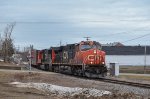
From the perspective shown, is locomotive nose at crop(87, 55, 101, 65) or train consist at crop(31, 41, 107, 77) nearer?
train consist at crop(31, 41, 107, 77)

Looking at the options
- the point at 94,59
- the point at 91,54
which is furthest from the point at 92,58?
the point at 91,54

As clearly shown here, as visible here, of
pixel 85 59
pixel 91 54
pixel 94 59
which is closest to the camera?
pixel 85 59

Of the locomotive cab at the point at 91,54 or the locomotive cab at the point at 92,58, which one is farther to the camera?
the locomotive cab at the point at 91,54

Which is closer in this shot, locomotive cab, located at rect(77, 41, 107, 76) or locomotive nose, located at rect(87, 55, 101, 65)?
locomotive cab, located at rect(77, 41, 107, 76)

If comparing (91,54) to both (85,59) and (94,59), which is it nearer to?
(94,59)

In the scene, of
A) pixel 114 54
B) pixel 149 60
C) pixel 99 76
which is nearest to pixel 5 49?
pixel 114 54

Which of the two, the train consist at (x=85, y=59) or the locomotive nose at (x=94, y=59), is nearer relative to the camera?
the train consist at (x=85, y=59)

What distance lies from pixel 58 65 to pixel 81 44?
1209 centimetres

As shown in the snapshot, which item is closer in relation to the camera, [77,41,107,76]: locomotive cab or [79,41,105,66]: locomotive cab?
[77,41,107,76]: locomotive cab

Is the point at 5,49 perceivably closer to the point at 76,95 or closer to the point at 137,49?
the point at 137,49

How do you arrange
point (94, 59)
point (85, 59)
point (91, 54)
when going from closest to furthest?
1. point (85, 59)
2. point (94, 59)
3. point (91, 54)

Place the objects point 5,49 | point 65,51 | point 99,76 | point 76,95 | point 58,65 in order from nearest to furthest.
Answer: point 76,95, point 99,76, point 65,51, point 58,65, point 5,49

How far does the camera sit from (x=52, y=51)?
198 feet

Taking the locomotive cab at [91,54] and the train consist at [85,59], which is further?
the locomotive cab at [91,54]
